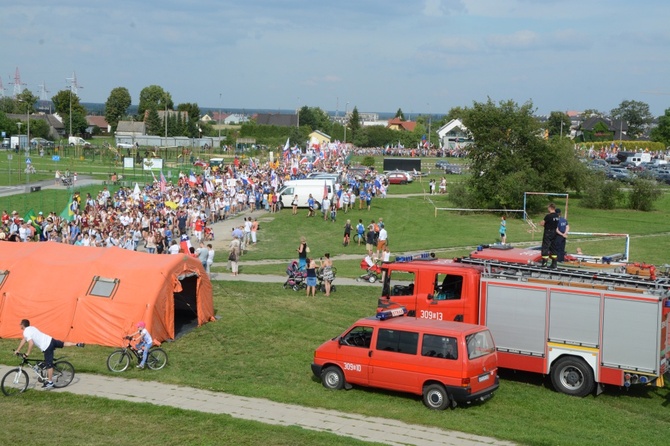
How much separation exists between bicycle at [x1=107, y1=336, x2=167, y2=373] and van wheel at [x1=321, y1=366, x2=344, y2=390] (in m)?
3.97

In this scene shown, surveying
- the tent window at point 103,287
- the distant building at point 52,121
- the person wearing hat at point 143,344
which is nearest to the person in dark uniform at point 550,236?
the person wearing hat at point 143,344

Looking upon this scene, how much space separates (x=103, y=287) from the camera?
66.7 feet

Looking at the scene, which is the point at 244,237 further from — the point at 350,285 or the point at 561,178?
the point at 561,178

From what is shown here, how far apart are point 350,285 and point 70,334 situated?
1060 centimetres

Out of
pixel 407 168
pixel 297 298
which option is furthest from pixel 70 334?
pixel 407 168

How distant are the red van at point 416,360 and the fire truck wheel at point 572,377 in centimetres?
172

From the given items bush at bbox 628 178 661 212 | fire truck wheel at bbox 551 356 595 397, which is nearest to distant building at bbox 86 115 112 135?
bush at bbox 628 178 661 212

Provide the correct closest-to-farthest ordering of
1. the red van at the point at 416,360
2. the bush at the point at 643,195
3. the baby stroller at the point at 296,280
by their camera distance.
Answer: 1. the red van at the point at 416,360
2. the baby stroller at the point at 296,280
3. the bush at the point at 643,195

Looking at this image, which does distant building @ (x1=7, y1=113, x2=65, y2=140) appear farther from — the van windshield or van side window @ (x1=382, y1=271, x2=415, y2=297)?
the van windshield

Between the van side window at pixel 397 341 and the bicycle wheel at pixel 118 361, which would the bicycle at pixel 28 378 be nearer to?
the bicycle wheel at pixel 118 361

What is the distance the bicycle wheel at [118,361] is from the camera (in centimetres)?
1753

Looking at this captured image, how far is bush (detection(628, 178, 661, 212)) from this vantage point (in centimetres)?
5078

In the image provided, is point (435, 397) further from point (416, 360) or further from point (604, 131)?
point (604, 131)

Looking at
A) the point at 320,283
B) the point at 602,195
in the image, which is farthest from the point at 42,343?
the point at 602,195
